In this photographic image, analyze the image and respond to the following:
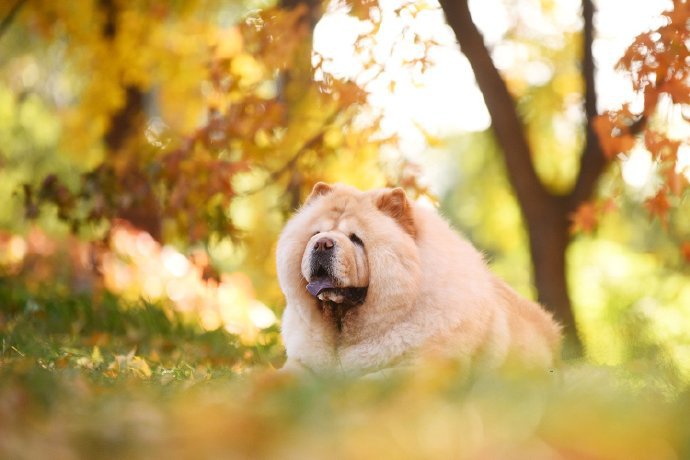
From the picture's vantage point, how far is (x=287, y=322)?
14.6ft

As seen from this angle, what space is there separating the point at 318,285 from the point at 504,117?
11.7 feet

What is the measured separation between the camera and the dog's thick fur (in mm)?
4000

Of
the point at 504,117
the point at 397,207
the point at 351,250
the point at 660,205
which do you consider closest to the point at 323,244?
the point at 351,250

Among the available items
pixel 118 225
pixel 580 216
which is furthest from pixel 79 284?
pixel 580 216

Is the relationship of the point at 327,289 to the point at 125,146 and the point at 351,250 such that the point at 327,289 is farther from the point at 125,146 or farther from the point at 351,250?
the point at 125,146

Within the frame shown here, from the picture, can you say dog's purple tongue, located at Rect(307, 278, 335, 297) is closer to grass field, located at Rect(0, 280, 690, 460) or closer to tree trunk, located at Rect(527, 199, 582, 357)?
grass field, located at Rect(0, 280, 690, 460)

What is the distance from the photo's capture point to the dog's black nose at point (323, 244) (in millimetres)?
3898

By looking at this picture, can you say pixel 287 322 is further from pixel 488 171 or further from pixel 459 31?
pixel 488 171

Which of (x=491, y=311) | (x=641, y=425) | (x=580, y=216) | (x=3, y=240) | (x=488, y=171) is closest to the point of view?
(x=641, y=425)

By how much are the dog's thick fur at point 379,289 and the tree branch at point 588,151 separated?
113 inches

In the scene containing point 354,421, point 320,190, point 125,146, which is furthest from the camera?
point 125,146

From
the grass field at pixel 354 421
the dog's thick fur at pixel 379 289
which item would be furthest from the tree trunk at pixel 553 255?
the grass field at pixel 354 421

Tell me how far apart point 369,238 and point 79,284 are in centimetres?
676

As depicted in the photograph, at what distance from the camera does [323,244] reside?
3912mm
